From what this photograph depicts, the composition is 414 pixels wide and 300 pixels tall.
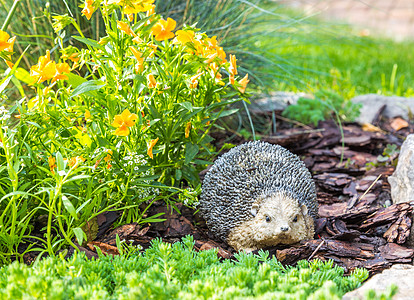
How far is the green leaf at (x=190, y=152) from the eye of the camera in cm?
308

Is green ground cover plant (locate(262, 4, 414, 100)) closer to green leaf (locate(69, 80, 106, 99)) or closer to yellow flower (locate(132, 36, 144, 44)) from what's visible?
yellow flower (locate(132, 36, 144, 44))

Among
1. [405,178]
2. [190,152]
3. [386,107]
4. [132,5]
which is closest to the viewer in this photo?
[132,5]

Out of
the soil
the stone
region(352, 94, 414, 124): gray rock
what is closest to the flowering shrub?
the soil

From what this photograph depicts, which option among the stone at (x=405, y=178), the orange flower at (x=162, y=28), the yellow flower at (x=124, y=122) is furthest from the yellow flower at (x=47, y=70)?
the stone at (x=405, y=178)

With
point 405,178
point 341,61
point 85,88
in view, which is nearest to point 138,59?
point 85,88

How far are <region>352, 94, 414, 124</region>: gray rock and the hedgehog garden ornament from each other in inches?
97.2

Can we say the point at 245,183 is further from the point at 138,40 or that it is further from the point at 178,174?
the point at 138,40

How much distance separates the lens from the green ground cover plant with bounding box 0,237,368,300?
6.75 feet

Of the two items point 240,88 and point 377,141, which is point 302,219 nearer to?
point 240,88

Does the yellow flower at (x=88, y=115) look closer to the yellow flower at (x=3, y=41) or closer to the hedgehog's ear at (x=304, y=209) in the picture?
the yellow flower at (x=3, y=41)

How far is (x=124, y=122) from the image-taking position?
260 cm

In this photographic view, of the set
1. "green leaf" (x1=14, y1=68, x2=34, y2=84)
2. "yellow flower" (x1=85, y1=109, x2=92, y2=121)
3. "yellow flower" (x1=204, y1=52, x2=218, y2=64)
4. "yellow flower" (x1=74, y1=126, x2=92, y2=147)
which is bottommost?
"yellow flower" (x1=74, y1=126, x2=92, y2=147)

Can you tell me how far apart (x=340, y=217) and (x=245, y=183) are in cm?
83

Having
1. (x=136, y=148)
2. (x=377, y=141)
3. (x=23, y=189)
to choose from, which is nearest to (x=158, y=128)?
(x=136, y=148)
